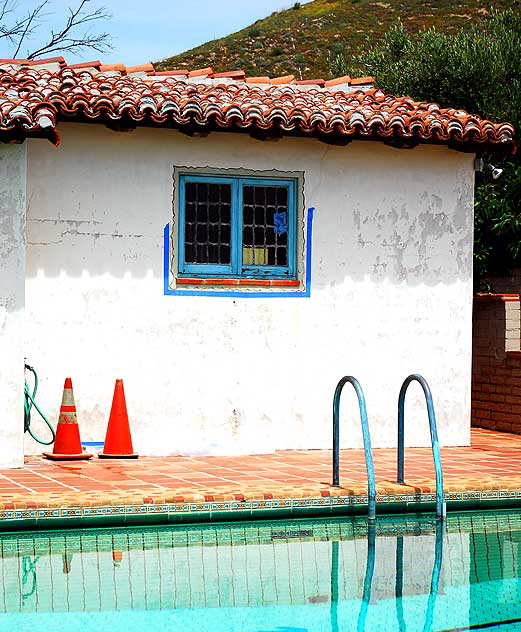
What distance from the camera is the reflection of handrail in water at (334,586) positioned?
718cm

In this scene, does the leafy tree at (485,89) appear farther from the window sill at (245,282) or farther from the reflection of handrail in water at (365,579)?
the reflection of handrail in water at (365,579)

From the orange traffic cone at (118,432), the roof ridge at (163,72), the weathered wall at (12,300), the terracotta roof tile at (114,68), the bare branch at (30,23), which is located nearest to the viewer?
the weathered wall at (12,300)

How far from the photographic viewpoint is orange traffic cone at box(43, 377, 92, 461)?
1215 centimetres

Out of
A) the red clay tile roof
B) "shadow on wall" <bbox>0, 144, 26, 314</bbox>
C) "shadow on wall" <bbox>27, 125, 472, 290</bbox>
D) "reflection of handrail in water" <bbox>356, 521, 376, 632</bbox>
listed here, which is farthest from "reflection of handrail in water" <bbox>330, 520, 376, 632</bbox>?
Answer: the red clay tile roof

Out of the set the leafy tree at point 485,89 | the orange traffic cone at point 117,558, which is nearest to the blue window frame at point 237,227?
the orange traffic cone at point 117,558

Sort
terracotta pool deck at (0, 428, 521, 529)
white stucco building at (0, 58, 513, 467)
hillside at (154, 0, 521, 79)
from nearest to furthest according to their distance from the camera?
terracotta pool deck at (0, 428, 521, 529)
white stucco building at (0, 58, 513, 467)
hillside at (154, 0, 521, 79)

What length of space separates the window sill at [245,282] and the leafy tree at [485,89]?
5.30 m

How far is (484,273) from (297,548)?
33.6 feet

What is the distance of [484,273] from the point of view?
1872 cm

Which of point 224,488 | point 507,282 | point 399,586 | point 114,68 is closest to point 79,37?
point 507,282

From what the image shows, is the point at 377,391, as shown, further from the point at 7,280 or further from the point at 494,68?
the point at 494,68

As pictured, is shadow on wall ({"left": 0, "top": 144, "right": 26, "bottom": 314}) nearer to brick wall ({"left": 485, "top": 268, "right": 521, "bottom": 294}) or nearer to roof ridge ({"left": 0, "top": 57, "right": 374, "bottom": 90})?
roof ridge ({"left": 0, "top": 57, "right": 374, "bottom": 90})

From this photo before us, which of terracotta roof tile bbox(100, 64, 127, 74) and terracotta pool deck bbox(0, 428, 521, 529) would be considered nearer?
terracotta pool deck bbox(0, 428, 521, 529)

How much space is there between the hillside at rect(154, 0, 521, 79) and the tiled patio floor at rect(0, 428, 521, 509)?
34499 millimetres
